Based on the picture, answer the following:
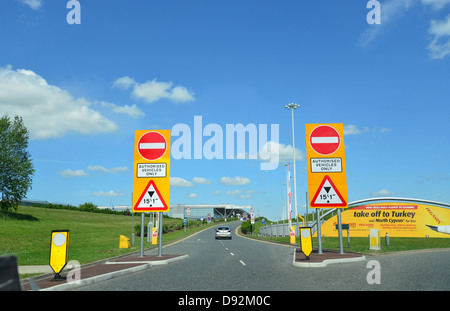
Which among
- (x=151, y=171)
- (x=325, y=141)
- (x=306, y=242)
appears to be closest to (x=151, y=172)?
(x=151, y=171)

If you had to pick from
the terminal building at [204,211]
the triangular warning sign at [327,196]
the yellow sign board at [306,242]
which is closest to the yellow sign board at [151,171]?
the yellow sign board at [306,242]

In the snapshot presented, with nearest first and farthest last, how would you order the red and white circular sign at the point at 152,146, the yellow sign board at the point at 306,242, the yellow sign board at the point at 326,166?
the yellow sign board at the point at 306,242
the yellow sign board at the point at 326,166
the red and white circular sign at the point at 152,146

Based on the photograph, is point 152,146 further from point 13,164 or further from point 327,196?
point 13,164

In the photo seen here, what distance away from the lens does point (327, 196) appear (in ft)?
45.4

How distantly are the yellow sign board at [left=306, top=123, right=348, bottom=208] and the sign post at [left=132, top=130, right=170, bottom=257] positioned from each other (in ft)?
19.3

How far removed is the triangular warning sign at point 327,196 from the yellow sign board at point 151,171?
6044 mm

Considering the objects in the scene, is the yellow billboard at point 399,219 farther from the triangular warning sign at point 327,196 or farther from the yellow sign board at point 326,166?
the triangular warning sign at point 327,196

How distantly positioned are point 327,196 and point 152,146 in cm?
743

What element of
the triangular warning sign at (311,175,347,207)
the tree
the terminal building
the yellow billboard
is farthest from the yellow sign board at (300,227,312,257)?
the terminal building

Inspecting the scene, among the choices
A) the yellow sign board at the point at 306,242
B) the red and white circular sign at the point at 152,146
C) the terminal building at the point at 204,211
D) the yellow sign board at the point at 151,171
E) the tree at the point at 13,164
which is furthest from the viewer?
the terminal building at the point at 204,211

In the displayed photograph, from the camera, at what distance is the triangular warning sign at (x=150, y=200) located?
14.5 meters

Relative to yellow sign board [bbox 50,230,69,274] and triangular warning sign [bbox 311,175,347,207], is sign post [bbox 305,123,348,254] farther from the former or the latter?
yellow sign board [bbox 50,230,69,274]
